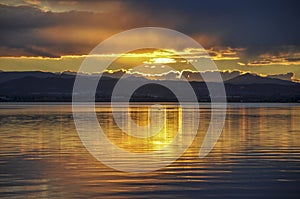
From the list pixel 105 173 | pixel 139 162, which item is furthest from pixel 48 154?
pixel 105 173

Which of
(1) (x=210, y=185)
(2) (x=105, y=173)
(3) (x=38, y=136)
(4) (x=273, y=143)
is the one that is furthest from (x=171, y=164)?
(3) (x=38, y=136)

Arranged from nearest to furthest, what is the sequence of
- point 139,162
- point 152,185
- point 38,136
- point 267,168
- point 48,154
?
point 152,185 → point 267,168 → point 139,162 → point 48,154 → point 38,136

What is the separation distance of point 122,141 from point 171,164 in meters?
10.4

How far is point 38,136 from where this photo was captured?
33.7 metres

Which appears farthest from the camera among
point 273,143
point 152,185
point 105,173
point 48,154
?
point 273,143

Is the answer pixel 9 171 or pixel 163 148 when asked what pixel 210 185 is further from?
pixel 163 148

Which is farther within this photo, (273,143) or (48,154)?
(273,143)

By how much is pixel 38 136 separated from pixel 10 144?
204 inches

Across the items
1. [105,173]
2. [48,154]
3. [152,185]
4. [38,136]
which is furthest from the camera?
[38,136]

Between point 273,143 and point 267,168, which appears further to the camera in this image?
point 273,143

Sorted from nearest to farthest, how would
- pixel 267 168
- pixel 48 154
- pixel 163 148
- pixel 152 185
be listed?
pixel 152 185 → pixel 267 168 → pixel 48 154 → pixel 163 148

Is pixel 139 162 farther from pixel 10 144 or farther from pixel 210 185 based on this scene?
pixel 10 144

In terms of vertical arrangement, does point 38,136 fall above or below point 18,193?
above

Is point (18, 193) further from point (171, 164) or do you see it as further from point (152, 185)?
point (171, 164)
